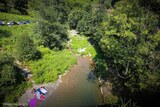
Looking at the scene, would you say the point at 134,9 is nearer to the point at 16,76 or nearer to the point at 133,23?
the point at 133,23

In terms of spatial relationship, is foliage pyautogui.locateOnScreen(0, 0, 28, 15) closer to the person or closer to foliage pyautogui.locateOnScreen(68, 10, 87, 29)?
foliage pyautogui.locateOnScreen(68, 10, 87, 29)

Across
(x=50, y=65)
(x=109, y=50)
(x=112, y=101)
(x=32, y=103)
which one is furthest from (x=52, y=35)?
(x=112, y=101)

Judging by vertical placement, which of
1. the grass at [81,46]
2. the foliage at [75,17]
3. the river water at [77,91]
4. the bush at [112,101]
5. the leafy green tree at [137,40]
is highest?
the leafy green tree at [137,40]

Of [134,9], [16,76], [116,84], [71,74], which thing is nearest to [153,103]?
[116,84]

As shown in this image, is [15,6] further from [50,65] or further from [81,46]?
[50,65]

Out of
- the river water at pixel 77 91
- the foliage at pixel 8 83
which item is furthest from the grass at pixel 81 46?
the foliage at pixel 8 83

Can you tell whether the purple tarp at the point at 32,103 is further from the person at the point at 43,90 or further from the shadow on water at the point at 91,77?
the shadow on water at the point at 91,77

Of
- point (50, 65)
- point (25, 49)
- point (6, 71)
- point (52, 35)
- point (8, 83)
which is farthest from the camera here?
point (52, 35)

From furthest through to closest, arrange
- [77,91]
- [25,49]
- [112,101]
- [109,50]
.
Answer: [25,49] < [77,91] < [109,50] < [112,101]
